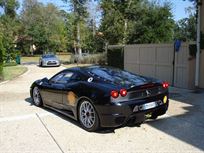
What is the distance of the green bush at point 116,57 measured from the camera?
1927 cm

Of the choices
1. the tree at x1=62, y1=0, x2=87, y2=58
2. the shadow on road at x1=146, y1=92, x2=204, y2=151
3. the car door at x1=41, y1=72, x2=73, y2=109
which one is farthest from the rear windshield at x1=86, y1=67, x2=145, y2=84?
the tree at x1=62, y1=0, x2=87, y2=58

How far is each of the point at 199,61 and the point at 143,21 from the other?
15.0 metres

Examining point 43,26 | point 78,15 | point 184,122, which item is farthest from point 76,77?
point 43,26

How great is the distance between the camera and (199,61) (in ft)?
40.1

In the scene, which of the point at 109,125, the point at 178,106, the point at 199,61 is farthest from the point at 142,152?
the point at 199,61

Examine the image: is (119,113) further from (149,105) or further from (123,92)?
(149,105)

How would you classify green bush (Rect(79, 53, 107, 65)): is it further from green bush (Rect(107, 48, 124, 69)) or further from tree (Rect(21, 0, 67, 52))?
tree (Rect(21, 0, 67, 52))

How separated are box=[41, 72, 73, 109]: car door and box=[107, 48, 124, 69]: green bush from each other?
10.7 metres

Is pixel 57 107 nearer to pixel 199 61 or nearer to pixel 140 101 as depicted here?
pixel 140 101

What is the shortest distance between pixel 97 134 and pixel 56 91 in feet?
6.96

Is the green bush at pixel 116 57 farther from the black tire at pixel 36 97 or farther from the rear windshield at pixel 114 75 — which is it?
the rear windshield at pixel 114 75

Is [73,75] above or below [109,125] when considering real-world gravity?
above

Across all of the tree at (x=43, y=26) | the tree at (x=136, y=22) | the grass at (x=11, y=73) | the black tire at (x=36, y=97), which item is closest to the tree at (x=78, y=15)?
the tree at (x=136, y=22)

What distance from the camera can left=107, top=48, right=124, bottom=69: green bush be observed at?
19270mm
